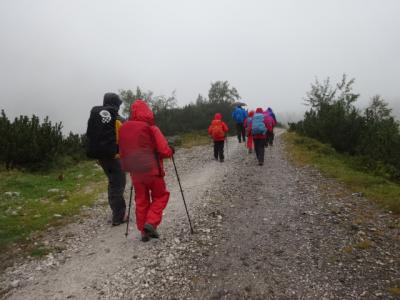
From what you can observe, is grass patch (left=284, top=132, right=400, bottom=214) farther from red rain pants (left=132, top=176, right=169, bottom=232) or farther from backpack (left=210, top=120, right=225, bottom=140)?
red rain pants (left=132, top=176, right=169, bottom=232)

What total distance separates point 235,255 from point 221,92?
1694 inches

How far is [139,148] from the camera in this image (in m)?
5.34

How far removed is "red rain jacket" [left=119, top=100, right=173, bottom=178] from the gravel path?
4.17 feet

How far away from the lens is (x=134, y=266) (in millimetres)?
4805

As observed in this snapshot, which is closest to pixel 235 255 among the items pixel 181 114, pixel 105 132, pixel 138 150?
pixel 138 150

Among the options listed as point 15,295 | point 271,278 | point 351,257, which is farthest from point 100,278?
point 351,257

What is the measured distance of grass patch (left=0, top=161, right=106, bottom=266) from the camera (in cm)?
644

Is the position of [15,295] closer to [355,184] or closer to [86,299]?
[86,299]

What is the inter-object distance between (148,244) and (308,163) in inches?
319

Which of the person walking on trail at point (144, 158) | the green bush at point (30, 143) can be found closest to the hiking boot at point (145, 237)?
the person walking on trail at point (144, 158)

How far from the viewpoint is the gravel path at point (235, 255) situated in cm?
425

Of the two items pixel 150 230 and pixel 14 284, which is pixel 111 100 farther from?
pixel 14 284

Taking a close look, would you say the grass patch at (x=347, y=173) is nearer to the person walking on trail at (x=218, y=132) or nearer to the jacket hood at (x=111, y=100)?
the person walking on trail at (x=218, y=132)

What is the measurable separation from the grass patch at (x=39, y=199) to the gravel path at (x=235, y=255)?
52 centimetres
